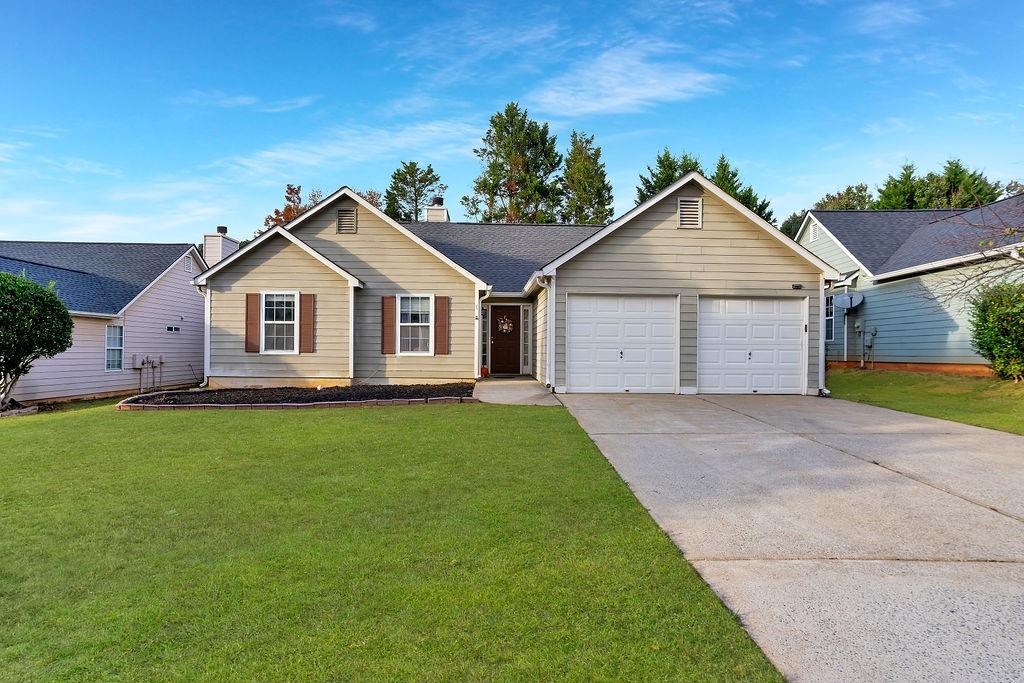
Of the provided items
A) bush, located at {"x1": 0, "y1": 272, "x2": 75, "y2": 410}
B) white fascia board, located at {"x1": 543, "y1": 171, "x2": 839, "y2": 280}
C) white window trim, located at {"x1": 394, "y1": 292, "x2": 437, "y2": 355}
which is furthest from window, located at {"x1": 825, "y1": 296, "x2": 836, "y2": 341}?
bush, located at {"x1": 0, "y1": 272, "x2": 75, "y2": 410}

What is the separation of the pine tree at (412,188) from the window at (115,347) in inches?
1056

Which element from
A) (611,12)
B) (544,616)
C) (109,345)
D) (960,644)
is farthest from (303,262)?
(960,644)

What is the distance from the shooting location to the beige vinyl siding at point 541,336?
43.9ft

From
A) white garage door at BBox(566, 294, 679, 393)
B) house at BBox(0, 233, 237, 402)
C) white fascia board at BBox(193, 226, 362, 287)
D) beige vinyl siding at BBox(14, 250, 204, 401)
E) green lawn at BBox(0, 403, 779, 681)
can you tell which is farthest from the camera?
white fascia board at BBox(193, 226, 362, 287)

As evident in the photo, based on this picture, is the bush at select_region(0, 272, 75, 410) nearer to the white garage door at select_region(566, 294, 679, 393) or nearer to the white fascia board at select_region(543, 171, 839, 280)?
the white fascia board at select_region(543, 171, 839, 280)

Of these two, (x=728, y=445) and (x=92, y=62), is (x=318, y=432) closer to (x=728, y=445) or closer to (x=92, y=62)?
(x=728, y=445)

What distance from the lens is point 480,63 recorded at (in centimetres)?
1672

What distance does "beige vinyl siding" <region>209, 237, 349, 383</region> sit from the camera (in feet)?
46.4

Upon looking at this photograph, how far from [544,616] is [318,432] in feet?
19.2

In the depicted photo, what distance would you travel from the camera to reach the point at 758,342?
12.7 metres

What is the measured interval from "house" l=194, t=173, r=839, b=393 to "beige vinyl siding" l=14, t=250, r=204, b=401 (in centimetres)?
331

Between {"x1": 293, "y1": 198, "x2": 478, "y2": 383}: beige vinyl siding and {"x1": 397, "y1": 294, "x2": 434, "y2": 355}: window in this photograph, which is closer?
{"x1": 293, "y1": 198, "x2": 478, "y2": 383}: beige vinyl siding

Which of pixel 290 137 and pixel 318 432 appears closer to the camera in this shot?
pixel 318 432

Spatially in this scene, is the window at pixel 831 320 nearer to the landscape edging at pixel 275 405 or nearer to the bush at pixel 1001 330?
the bush at pixel 1001 330
